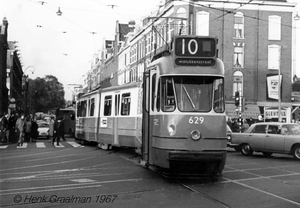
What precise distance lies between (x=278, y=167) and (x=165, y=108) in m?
6.04

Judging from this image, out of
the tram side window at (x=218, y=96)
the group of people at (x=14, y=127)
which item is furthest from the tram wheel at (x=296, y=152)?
the group of people at (x=14, y=127)

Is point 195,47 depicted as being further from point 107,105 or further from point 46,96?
point 46,96

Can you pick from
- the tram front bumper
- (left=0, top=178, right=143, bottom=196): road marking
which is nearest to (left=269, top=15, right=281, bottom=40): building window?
the tram front bumper

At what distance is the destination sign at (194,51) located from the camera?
10891mm

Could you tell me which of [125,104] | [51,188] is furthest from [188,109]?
[125,104]

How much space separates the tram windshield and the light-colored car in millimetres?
8583

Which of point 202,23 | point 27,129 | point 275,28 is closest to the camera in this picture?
point 27,129

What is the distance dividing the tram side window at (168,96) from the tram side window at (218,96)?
3.43 ft

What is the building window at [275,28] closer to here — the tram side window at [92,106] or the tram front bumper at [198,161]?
the tram side window at [92,106]

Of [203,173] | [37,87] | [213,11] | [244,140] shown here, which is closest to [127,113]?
[244,140]

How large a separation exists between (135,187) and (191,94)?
2564mm

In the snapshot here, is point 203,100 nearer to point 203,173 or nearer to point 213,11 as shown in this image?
point 203,173

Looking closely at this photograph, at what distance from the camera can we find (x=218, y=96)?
10.9 metres

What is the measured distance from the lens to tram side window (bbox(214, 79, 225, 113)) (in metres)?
10.8
